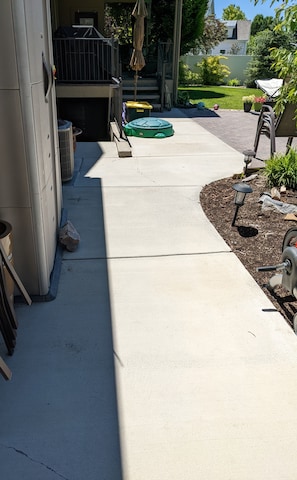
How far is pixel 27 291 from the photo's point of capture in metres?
3.20

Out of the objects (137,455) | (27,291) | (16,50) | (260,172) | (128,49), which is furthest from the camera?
(128,49)

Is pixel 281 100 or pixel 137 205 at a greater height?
pixel 281 100

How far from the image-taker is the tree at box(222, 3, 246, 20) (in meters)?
59.9

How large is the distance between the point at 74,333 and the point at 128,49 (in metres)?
16.7

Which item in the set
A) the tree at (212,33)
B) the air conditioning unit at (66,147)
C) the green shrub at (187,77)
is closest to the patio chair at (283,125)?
the air conditioning unit at (66,147)

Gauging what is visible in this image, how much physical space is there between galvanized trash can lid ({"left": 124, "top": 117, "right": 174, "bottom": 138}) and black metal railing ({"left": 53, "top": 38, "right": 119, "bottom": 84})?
3.69ft

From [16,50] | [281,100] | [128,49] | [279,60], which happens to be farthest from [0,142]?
[128,49]

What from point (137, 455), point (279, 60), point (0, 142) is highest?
point (279, 60)

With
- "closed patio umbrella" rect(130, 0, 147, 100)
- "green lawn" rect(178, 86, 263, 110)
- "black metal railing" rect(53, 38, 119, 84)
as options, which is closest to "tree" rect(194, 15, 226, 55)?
Answer: "green lawn" rect(178, 86, 263, 110)

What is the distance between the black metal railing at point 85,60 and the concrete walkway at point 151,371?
5855mm

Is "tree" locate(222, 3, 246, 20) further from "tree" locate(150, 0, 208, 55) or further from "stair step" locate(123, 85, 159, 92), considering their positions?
"stair step" locate(123, 85, 159, 92)

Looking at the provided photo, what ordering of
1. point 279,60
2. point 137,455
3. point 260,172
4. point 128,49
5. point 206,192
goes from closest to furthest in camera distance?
1. point 137,455
2. point 279,60
3. point 206,192
4. point 260,172
5. point 128,49

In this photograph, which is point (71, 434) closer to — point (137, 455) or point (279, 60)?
point (137, 455)

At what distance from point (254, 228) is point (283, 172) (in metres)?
1.38
